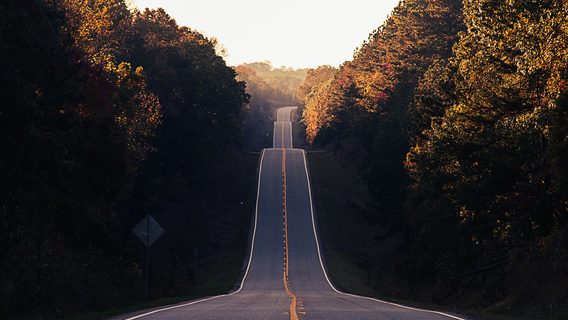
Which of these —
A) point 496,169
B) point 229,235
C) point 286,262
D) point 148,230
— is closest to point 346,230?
point 229,235

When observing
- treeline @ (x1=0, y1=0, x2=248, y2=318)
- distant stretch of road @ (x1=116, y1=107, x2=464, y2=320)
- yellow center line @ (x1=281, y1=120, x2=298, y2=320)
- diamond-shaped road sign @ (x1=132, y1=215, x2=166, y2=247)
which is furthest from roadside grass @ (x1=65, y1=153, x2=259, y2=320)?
yellow center line @ (x1=281, y1=120, x2=298, y2=320)

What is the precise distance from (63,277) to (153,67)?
51873 millimetres

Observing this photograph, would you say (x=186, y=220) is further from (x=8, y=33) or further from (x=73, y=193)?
(x=8, y=33)

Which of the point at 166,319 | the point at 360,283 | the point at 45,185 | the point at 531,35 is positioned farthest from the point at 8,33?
the point at 360,283

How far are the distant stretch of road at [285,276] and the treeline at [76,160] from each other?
386 cm

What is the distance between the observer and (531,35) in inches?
1251

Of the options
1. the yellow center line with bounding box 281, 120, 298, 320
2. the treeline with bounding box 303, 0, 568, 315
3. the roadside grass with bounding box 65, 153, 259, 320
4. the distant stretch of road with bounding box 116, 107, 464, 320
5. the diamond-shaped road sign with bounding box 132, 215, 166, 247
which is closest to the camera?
the distant stretch of road with bounding box 116, 107, 464, 320

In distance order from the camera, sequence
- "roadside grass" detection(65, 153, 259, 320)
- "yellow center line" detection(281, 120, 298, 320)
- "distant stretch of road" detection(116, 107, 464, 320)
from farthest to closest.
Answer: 1. "roadside grass" detection(65, 153, 259, 320)
2. "yellow center line" detection(281, 120, 298, 320)
3. "distant stretch of road" detection(116, 107, 464, 320)

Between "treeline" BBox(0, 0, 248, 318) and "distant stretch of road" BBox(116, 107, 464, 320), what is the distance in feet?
12.7

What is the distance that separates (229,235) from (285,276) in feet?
55.1

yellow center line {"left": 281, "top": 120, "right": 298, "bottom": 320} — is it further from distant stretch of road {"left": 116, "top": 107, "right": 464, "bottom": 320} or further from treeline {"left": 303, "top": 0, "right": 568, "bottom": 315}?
treeline {"left": 303, "top": 0, "right": 568, "bottom": 315}

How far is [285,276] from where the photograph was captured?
55969mm

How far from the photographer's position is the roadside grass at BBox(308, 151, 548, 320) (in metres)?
58.0

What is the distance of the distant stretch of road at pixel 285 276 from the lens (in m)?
21.8
